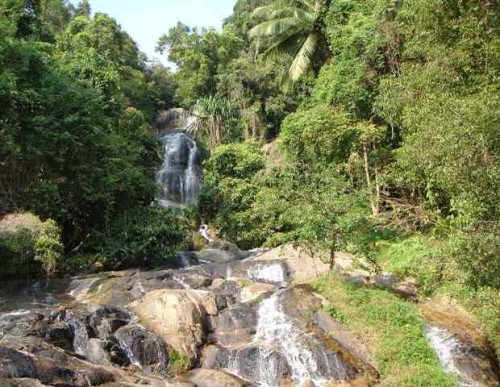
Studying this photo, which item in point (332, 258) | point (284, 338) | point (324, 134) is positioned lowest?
point (284, 338)

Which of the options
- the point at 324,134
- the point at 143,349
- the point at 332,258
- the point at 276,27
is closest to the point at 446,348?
the point at 332,258

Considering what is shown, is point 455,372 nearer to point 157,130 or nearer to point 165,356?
point 165,356

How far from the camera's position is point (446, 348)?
11438 mm

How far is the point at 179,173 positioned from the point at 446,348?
23.1 m

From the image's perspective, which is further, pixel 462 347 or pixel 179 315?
pixel 179 315

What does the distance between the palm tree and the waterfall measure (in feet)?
31.3

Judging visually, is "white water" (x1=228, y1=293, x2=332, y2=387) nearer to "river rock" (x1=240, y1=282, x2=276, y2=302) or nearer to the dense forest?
"river rock" (x1=240, y1=282, x2=276, y2=302)

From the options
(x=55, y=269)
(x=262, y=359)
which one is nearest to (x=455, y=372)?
(x=262, y=359)

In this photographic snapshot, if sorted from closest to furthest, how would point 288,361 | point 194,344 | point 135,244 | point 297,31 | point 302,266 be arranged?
point 288,361 → point 194,344 → point 302,266 → point 135,244 → point 297,31

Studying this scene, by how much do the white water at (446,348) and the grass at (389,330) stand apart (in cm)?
18

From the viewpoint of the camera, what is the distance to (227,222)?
25734 millimetres

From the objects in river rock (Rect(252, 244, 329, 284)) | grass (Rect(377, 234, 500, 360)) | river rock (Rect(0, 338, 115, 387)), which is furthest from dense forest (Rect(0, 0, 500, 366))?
river rock (Rect(0, 338, 115, 387))

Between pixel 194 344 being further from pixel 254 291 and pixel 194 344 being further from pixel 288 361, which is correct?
pixel 254 291

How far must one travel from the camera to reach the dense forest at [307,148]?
9.70 metres
